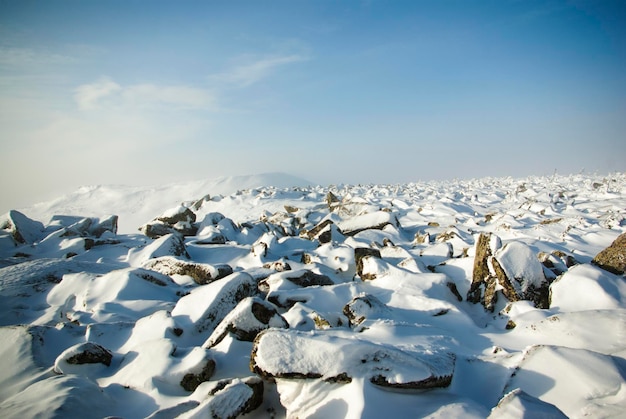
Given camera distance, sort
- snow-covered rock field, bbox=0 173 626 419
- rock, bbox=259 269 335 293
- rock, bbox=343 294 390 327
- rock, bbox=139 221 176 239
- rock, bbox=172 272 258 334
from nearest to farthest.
→ snow-covered rock field, bbox=0 173 626 419 → rock, bbox=343 294 390 327 → rock, bbox=172 272 258 334 → rock, bbox=259 269 335 293 → rock, bbox=139 221 176 239

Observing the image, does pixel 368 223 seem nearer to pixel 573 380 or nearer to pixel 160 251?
pixel 160 251

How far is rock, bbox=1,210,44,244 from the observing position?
35.8ft

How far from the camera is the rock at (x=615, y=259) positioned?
4934 millimetres

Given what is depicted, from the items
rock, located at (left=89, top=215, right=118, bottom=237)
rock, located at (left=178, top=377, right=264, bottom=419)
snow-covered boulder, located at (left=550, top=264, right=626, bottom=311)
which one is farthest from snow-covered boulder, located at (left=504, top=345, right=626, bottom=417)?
rock, located at (left=89, top=215, right=118, bottom=237)

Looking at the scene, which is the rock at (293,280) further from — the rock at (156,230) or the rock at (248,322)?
the rock at (156,230)

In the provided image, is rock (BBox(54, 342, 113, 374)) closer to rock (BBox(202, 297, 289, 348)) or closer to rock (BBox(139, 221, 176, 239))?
rock (BBox(202, 297, 289, 348))

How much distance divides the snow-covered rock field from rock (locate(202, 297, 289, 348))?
0.02 meters

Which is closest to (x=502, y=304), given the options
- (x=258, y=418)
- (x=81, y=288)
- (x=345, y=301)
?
(x=345, y=301)

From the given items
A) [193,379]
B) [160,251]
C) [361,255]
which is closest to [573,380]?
[193,379]

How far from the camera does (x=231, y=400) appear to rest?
8.23ft

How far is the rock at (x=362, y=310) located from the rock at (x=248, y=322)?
888mm

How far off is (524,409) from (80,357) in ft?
13.7

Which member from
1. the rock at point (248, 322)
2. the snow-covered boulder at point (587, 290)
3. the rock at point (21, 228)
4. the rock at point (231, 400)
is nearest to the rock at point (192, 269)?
the rock at point (248, 322)

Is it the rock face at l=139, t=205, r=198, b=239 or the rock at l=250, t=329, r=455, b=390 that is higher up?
the rock at l=250, t=329, r=455, b=390
